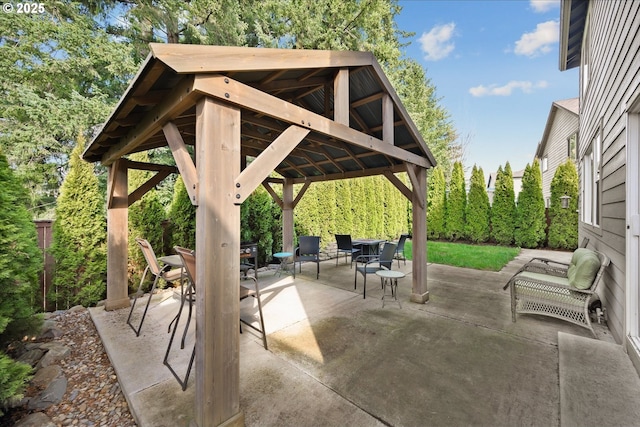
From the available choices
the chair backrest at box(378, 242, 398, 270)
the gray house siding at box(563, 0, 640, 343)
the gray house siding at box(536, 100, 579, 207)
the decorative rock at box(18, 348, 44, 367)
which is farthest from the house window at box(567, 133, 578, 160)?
the decorative rock at box(18, 348, 44, 367)

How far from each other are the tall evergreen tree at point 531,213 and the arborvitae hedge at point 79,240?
12817 mm

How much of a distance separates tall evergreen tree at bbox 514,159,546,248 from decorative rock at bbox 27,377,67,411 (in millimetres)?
12749

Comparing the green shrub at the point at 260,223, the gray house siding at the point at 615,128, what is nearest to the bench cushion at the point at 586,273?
the gray house siding at the point at 615,128

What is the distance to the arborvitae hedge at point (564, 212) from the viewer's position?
9297mm

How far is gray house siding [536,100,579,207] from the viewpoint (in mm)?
11867

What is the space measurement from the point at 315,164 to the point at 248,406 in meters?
4.48

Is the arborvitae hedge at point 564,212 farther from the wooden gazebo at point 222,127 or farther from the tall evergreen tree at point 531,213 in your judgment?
the wooden gazebo at point 222,127

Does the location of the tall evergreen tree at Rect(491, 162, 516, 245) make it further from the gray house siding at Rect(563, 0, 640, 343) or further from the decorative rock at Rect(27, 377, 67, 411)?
the decorative rock at Rect(27, 377, 67, 411)

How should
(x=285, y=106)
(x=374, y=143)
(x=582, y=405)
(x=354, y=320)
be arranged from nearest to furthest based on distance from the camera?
(x=582, y=405)
(x=285, y=106)
(x=374, y=143)
(x=354, y=320)

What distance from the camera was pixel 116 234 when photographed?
3.89 meters

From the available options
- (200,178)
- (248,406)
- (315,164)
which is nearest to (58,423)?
(248,406)

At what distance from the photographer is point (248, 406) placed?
1.98 metres

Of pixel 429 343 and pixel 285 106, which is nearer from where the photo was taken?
pixel 285 106

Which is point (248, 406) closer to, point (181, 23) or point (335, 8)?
point (181, 23)
